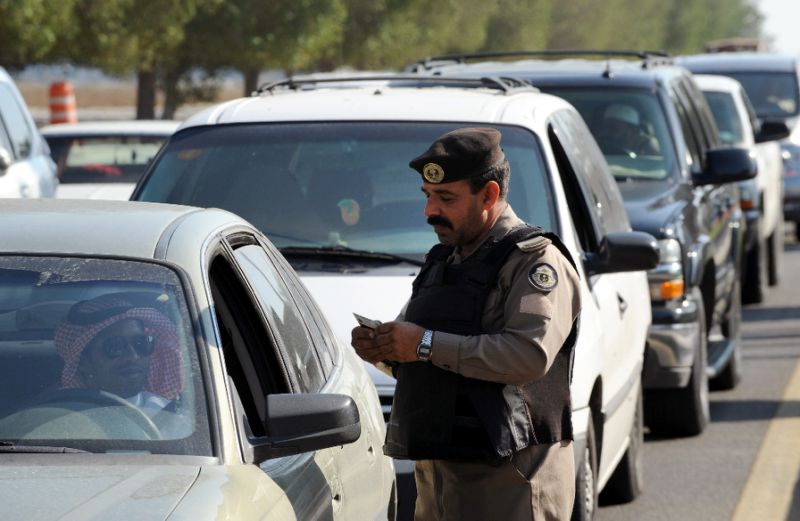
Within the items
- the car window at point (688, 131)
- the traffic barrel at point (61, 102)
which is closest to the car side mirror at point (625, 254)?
the car window at point (688, 131)

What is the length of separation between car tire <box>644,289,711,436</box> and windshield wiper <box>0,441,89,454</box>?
5.96 metres

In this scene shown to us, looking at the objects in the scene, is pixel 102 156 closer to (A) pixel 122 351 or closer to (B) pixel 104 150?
(B) pixel 104 150

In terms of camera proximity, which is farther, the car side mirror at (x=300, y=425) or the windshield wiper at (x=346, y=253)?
the windshield wiper at (x=346, y=253)

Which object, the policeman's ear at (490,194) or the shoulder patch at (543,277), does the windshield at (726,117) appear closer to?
the policeman's ear at (490,194)

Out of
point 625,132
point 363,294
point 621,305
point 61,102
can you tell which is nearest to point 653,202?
point 625,132

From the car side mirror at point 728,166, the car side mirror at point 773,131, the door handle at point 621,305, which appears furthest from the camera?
the car side mirror at point 773,131

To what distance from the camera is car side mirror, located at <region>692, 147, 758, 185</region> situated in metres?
10.1

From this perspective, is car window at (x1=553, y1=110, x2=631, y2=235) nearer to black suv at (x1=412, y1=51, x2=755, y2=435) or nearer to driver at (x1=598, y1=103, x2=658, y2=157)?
black suv at (x1=412, y1=51, x2=755, y2=435)

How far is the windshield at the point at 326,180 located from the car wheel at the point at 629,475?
1.59 meters

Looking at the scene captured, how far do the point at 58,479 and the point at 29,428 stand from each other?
0.34 meters

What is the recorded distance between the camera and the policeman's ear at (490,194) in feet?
14.3

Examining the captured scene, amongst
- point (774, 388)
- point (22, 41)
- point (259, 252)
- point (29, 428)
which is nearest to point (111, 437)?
point (29, 428)

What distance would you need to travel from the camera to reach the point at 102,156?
14.4 metres

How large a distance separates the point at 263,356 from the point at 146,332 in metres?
0.51
